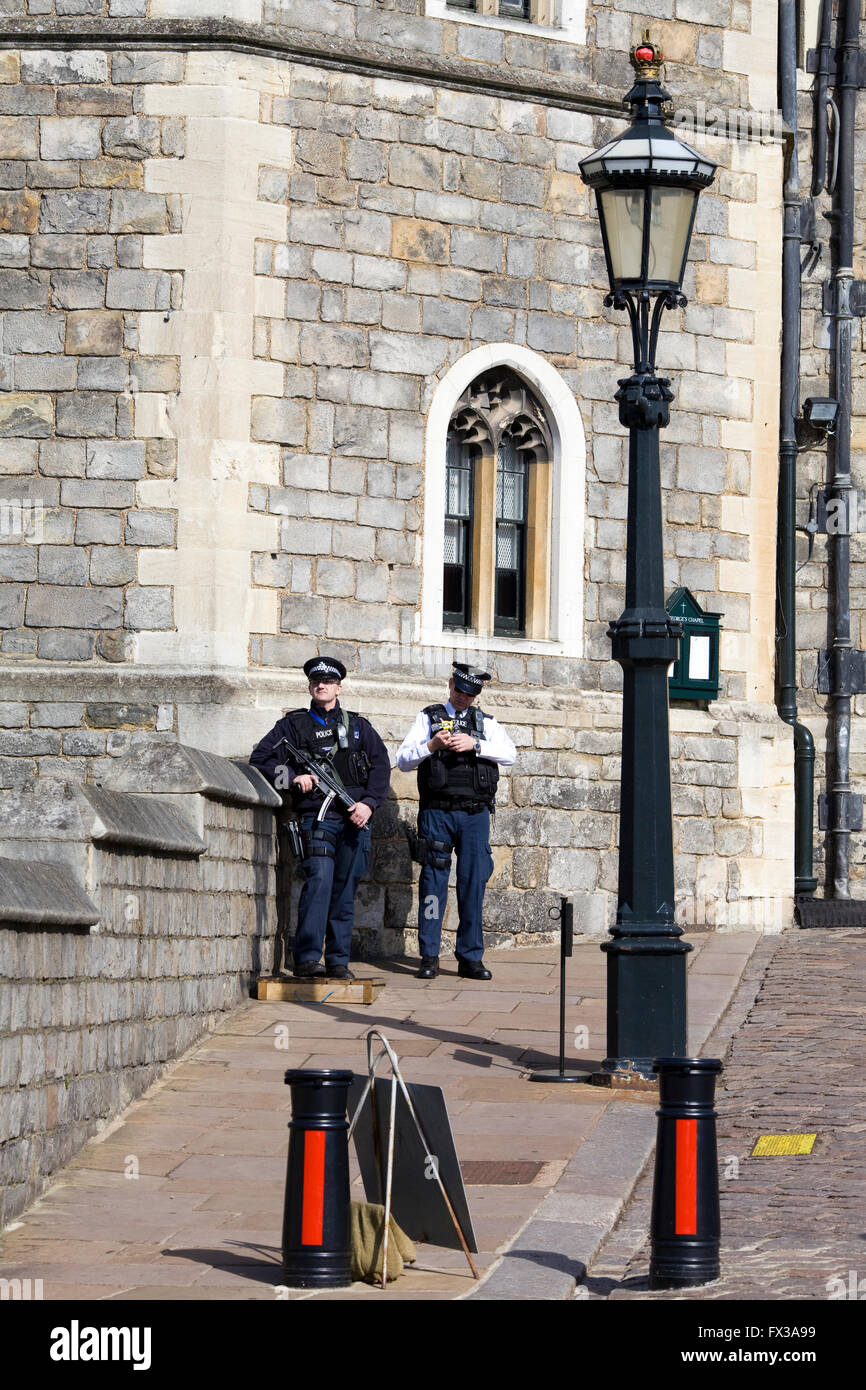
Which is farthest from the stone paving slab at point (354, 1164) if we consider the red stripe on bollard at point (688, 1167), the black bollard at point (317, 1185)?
the red stripe on bollard at point (688, 1167)

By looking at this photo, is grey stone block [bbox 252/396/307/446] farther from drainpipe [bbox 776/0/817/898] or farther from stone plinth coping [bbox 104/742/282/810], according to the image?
drainpipe [bbox 776/0/817/898]

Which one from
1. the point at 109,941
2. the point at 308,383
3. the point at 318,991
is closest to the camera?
the point at 109,941

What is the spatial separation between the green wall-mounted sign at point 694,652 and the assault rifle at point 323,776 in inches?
140

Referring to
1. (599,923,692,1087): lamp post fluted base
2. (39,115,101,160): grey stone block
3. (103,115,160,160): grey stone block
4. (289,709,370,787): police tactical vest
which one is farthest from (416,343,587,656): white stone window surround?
(599,923,692,1087): lamp post fluted base

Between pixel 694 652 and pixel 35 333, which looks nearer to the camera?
pixel 35 333

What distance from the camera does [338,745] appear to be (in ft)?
37.7

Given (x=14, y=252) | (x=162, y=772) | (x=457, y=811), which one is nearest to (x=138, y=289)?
(x=14, y=252)

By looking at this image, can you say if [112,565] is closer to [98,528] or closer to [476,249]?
[98,528]

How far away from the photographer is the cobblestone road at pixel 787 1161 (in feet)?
20.5

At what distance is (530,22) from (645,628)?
623 centimetres

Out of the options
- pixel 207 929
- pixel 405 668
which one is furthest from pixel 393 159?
pixel 207 929

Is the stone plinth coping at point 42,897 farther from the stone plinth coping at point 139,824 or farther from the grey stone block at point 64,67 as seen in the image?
the grey stone block at point 64,67

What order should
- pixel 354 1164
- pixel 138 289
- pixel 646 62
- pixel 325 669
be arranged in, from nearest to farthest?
pixel 354 1164 < pixel 646 62 < pixel 325 669 < pixel 138 289
